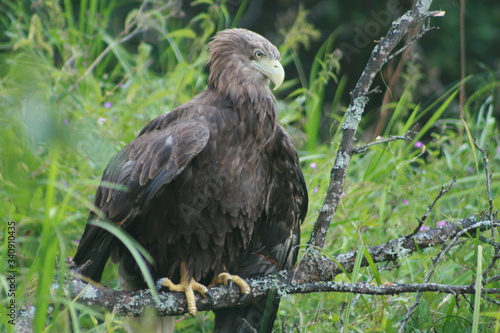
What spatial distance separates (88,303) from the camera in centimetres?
238

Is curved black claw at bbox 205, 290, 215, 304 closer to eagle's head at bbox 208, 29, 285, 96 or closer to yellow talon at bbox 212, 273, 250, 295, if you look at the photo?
yellow talon at bbox 212, 273, 250, 295

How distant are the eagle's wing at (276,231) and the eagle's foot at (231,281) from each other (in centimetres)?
18

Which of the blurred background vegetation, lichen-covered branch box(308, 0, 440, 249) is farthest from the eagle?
lichen-covered branch box(308, 0, 440, 249)

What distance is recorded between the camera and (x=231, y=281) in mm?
3021

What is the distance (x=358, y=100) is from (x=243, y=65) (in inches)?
32.8

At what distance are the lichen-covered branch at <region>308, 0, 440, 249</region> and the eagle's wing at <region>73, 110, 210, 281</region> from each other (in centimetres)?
60

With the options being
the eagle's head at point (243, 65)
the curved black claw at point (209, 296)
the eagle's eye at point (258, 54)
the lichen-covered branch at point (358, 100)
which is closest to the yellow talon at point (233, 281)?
the curved black claw at point (209, 296)

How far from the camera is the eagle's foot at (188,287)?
112 inches

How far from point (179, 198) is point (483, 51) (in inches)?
194

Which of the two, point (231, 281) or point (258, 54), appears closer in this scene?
point (231, 281)

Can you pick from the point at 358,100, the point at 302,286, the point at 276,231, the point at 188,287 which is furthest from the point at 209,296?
the point at 358,100

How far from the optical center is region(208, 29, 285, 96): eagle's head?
10.6 feet

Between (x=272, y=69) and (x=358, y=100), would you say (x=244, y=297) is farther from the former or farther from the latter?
(x=272, y=69)

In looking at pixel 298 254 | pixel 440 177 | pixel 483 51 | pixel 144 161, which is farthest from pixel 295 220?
pixel 483 51
